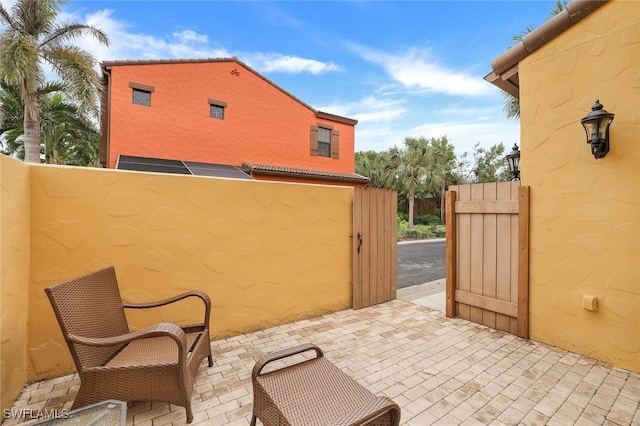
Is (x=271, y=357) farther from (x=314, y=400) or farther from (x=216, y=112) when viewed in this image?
(x=216, y=112)

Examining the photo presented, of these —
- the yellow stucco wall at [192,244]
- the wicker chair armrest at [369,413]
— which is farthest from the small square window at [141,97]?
the wicker chair armrest at [369,413]

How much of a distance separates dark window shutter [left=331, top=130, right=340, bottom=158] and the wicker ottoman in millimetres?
12426

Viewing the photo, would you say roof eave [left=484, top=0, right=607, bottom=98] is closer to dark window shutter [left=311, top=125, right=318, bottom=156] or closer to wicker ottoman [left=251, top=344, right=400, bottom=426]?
wicker ottoman [left=251, top=344, right=400, bottom=426]

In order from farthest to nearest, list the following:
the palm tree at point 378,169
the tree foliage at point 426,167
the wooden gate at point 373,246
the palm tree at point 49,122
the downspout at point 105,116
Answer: the palm tree at point 378,169 < the tree foliage at point 426,167 < the palm tree at point 49,122 < the downspout at point 105,116 < the wooden gate at point 373,246

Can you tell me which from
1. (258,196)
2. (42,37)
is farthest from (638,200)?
(42,37)

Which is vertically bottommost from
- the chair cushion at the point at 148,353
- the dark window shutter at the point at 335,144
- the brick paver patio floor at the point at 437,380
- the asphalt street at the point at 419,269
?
the asphalt street at the point at 419,269

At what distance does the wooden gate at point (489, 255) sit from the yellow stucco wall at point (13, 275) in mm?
4967

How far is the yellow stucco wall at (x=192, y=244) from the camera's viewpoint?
266cm

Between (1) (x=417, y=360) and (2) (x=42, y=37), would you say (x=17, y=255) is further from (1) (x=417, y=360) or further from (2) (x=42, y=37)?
(2) (x=42, y=37)

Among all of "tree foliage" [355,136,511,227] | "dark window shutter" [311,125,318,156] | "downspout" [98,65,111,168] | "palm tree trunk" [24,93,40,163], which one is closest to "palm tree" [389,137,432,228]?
"tree foliage" [355,136,511,227]

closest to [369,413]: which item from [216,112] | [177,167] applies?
[177,167]

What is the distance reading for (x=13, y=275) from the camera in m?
2.27

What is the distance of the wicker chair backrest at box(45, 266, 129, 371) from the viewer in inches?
76.3

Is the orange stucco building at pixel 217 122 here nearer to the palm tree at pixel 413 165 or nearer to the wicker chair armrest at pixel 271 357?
the palm tree at pixel 413 165
